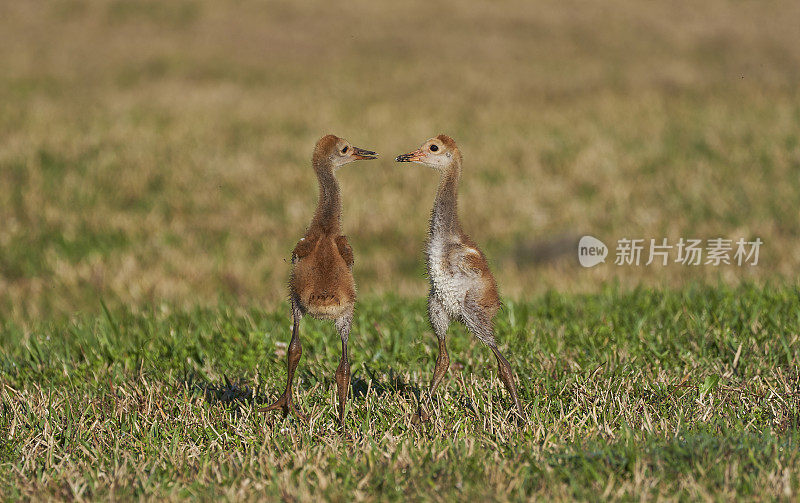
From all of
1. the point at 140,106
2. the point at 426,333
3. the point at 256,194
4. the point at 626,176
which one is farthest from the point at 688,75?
the point at 426,333

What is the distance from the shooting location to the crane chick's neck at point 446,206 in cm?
389

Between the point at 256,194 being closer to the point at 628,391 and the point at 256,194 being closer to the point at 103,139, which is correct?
the point at 103,139

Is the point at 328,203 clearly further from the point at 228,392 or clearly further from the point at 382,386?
the point at 228,392

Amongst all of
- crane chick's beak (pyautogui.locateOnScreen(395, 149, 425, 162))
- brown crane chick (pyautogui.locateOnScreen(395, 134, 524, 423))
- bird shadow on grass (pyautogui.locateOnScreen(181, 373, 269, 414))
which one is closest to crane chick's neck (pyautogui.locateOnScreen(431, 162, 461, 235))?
brown crane chick (pyautogui.locateOnScreen(395, 134, 524, 423))

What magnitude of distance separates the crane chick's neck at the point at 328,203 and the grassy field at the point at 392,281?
99cm

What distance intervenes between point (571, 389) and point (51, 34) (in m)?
35.9

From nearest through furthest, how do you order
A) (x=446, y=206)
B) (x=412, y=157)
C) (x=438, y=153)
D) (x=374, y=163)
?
1. (x=412, y=157)
2. (x=438, y=153)
3. (x=446, y=206)
4. (x=374, y=163)

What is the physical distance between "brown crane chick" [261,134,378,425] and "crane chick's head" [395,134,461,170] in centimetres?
26

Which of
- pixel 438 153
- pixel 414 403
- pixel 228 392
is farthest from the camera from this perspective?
pixel 228 392

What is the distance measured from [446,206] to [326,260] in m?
0.56

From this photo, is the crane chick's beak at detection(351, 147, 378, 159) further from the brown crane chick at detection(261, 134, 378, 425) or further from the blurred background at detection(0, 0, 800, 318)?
the blurred background at detection(0, 0, 800, 318)

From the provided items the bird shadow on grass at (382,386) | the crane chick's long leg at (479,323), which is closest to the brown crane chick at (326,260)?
the crane chick's long leg at (479,323)

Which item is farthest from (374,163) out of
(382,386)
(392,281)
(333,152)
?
(333,152)

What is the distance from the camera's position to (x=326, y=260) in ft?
12.6
